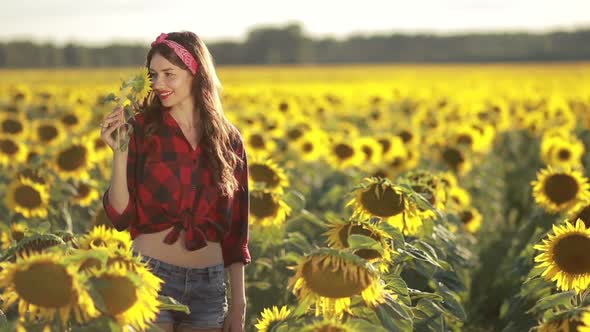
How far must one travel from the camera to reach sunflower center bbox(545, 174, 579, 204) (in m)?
6.16

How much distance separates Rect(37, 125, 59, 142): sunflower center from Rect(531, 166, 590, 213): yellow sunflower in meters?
5.75

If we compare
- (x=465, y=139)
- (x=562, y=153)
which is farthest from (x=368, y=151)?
(x=562, y=153)

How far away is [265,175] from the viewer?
247 inches

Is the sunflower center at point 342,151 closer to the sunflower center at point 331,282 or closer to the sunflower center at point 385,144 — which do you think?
the sunflower center at point 385,144

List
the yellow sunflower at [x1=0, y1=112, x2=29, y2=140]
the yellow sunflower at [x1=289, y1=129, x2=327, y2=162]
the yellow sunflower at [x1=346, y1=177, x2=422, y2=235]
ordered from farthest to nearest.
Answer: the yellow sunflower at [x1=0, y1=112, x2=29, y2=140], the yellow sunflower at [x1=289, y1=129, x2=327, y2=162], the yellow sunflower at [x1=346, y1=177, x2=422, y2=235]

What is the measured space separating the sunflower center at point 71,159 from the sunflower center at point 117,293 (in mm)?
5739

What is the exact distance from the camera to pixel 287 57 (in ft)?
261

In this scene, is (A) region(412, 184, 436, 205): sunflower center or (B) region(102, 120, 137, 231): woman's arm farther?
(A) region(412, 184, 436, 205): sunflower center

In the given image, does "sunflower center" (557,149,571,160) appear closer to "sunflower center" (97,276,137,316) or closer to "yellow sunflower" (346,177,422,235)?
"yellow sunflower" (346,177,422,235)

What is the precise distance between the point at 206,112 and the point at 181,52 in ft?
0.90

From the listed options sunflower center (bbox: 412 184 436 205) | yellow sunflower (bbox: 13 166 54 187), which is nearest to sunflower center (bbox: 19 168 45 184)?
yellow sunflower (bbox: 13 166 54 187)

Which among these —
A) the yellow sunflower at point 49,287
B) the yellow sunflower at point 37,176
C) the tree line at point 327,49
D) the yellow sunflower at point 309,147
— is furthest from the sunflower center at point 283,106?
the tree line at point 327,49

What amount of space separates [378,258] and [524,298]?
4.67ft

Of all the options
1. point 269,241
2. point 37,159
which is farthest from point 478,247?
point 37,159
